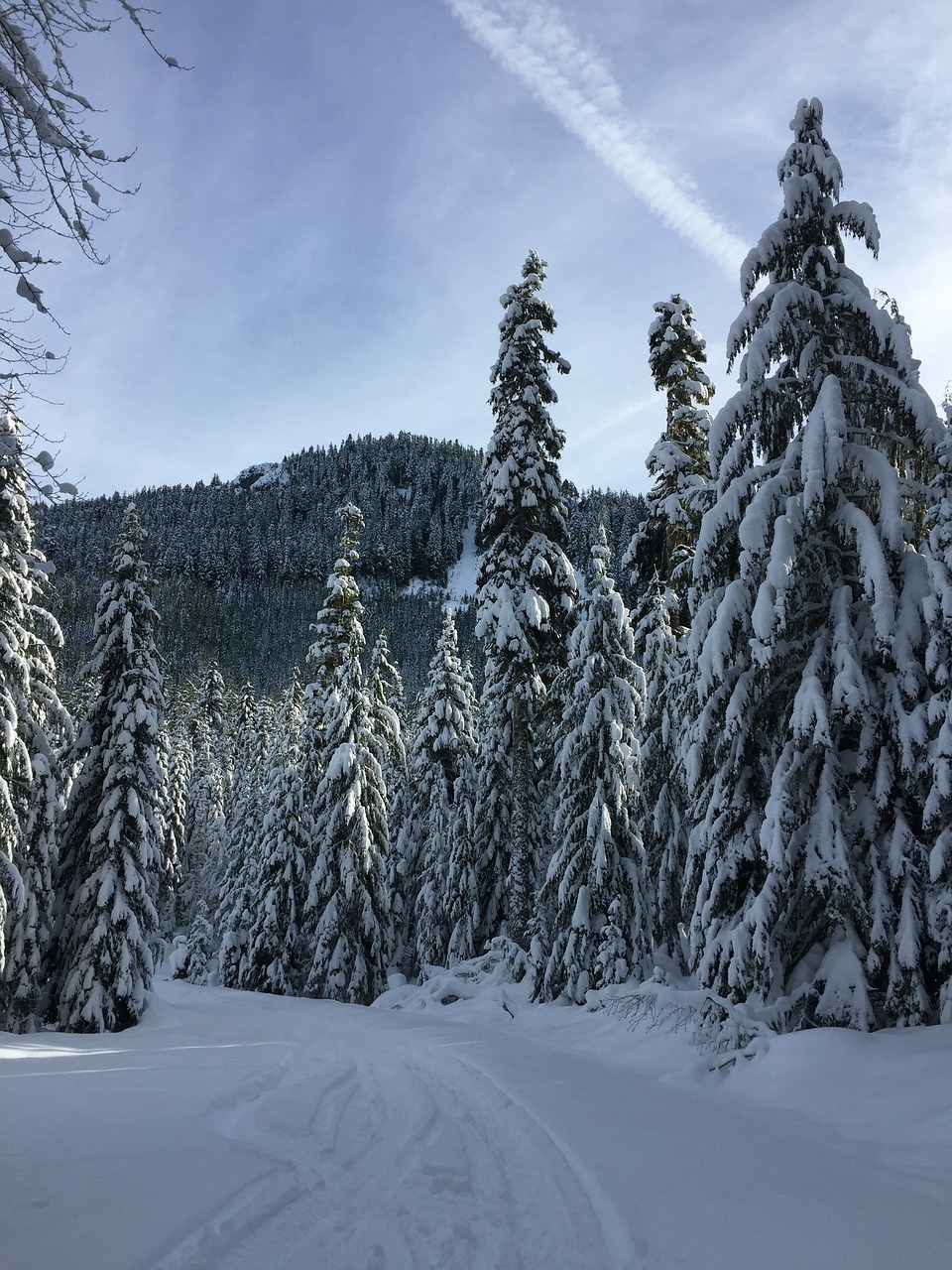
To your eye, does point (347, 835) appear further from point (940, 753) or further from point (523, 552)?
point (940, 753)

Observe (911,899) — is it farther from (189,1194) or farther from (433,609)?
(433,609)

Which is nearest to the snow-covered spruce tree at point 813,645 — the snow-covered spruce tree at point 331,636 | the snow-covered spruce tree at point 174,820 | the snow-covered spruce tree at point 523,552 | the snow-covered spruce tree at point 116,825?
the snow-covered spruce tree at point 523,552

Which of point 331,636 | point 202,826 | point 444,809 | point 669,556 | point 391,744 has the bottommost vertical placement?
point 202,826

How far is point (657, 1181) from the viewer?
441 centimetres

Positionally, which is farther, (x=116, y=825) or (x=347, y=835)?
(x=347, y=835)

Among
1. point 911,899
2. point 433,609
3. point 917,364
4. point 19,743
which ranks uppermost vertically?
point 433,609

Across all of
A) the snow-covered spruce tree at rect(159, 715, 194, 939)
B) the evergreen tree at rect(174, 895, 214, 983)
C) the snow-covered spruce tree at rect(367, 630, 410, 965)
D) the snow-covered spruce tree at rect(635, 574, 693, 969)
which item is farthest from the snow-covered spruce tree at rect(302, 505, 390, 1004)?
the snow-covered spruce tree at rect(159, 715, 194, 939)

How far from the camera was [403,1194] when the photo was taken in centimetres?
408

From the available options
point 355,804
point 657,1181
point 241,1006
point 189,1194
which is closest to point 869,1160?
point 657,1181

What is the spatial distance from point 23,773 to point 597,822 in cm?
1269

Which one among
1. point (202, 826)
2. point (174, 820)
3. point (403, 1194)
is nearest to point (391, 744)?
point (403, 1194)

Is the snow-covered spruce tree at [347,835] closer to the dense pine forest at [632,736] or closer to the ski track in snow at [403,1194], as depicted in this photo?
the dense pine forest at [632,736]

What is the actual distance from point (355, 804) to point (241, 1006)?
6561 mm

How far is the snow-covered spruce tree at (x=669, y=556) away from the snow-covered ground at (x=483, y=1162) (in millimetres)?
9086
